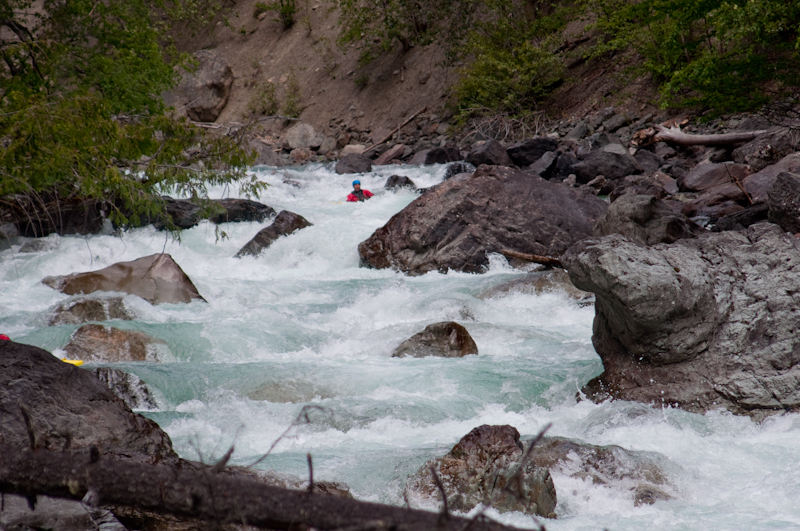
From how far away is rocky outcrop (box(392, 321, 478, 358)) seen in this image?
19.7 ft

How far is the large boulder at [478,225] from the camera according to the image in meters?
9.55

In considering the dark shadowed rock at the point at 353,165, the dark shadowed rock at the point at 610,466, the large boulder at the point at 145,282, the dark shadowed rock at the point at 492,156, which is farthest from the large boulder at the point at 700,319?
the dark shadowed rock at the point at 353,165

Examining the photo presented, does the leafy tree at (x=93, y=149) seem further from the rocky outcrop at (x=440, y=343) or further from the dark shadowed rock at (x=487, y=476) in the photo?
the dark shadowed rock at (x=487, y=476)

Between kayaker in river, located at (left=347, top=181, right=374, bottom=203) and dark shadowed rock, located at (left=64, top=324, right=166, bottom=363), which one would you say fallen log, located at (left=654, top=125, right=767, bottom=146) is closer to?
kayaker in river, located at (left=347, top=181, right=374, bottom=203)

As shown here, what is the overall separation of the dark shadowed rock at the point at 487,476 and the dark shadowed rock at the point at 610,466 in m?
0.22

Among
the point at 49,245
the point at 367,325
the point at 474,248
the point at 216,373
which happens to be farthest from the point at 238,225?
the point at 216,373

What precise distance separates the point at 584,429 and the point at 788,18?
587 centimetres

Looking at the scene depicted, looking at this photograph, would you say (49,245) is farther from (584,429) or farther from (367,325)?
(584,429)

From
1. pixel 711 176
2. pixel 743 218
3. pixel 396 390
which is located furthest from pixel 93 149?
pixel 711 176

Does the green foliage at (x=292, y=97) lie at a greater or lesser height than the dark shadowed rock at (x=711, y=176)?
greater

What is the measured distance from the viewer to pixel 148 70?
12852mm

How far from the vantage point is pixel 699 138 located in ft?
41.1

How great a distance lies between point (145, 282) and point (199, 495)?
23.5 ft

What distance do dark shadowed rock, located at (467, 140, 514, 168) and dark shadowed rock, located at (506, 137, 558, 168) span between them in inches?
6.9
